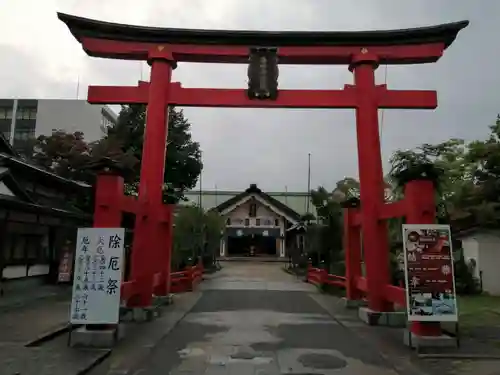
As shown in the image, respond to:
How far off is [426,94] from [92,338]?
10.6 metres

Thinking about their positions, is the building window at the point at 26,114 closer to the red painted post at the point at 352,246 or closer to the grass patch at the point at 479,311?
the red painted post at the point at 352,246

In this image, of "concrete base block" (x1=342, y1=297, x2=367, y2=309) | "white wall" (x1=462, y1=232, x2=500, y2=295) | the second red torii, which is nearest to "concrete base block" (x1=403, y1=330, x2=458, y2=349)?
"concrete base block" (x1=342, y1=297, x2=367, y2=309)

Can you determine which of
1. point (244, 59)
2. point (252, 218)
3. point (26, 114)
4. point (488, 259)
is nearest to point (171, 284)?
point (244, 59)

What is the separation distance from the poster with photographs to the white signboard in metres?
5.50

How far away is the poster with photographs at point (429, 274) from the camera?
29.4 feet

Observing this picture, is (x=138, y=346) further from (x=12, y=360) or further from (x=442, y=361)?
(x=442, y=361)

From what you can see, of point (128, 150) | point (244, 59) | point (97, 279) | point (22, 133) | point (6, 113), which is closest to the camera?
point (97, 279)

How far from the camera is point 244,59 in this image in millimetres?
14219

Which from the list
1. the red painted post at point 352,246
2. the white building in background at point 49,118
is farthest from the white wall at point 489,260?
the white building in background at point 49,118

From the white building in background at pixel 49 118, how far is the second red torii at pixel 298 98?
45.0m

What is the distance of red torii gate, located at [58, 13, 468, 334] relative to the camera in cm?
1348

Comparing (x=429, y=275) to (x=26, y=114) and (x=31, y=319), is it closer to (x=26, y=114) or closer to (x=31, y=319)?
(x=31, y=319)

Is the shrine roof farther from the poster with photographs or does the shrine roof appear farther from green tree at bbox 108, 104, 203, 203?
green tree at bbox 108, 104, 203, 203

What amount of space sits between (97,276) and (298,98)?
291 inches
